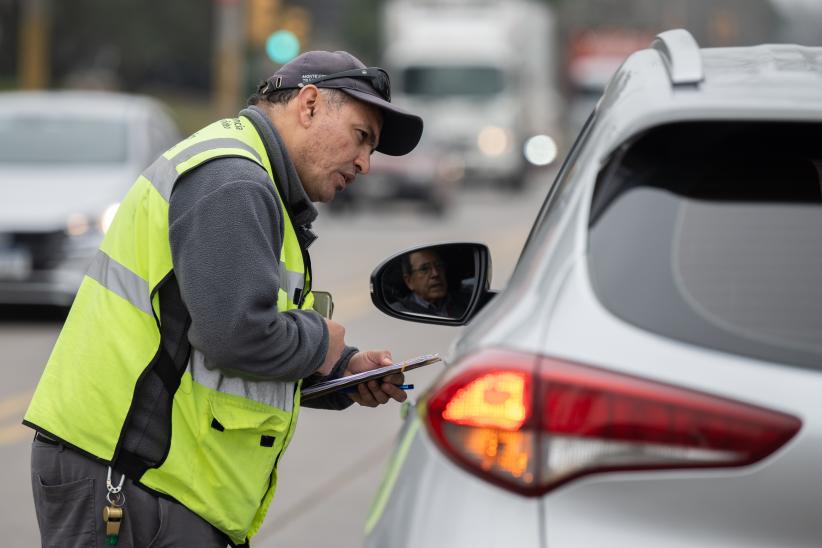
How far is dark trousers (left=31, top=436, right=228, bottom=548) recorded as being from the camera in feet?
10.0

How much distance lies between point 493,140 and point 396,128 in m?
32.8

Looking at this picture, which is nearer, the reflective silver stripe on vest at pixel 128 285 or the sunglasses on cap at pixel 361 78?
the reflective silver stripe on vest at pixel 128 285

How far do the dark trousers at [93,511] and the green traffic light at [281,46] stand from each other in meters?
A: 29.4

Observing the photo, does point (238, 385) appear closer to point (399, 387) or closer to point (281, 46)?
point (399, 387)

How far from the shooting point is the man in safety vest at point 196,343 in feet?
9.52

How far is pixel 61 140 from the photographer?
43.3 ft

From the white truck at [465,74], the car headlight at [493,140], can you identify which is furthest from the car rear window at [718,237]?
the car headlight at [493,140]

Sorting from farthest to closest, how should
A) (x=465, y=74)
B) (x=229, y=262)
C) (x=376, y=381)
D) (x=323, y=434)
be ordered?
(x=465, y=74) → (x=323, y=434) → (x=376, y=381) → (x=229, y=262)

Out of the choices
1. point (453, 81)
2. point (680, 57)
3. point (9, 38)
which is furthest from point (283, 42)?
point (680, 57)

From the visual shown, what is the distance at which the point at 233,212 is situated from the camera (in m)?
2.89

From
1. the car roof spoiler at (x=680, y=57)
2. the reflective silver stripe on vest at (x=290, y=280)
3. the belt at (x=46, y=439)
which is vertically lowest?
the belt at (x=46, y=439)

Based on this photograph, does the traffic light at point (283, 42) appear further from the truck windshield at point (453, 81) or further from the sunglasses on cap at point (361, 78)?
the sunglasses on cap at point (361, 78)

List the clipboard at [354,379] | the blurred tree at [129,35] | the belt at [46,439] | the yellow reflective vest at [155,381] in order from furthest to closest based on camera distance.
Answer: the blurred tree at [129,35]
the clipboard at [354,379]
the belt at [46,439]
the yellow reflective vest at [155,381]

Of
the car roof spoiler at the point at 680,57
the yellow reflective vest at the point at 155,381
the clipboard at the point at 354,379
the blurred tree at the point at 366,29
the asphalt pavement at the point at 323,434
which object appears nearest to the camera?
the car roof spoiler at the point at 680,57
